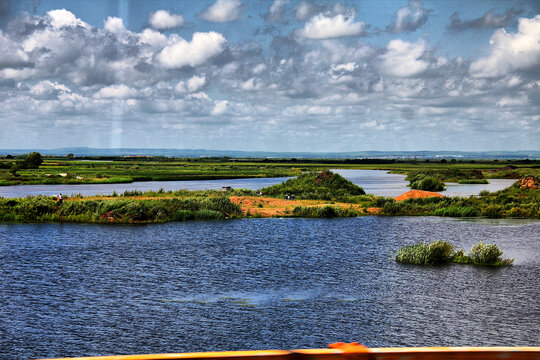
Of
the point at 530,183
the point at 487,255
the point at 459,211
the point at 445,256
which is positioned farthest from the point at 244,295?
the point at 530,183

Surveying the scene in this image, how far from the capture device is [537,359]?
6.06 metres

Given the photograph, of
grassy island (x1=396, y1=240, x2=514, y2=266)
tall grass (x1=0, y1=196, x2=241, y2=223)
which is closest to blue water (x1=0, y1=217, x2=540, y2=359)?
grassy island (x1=396, y1=240, x2=514, y2=266)

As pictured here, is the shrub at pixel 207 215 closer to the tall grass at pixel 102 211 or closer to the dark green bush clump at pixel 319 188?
the tall grass at pixel 102 211

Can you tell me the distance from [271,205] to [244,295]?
42249mm

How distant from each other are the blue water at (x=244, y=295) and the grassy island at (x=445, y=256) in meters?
1.17

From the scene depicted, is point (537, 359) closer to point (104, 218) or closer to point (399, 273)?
point (399, 273)

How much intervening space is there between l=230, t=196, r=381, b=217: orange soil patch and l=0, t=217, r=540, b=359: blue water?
683 inches

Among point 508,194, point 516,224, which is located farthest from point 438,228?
point 508,194

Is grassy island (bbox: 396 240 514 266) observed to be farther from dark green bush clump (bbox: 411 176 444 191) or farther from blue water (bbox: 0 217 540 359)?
dark green bush clump (bbox: 411 176 444 191)

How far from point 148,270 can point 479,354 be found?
80.5 feet

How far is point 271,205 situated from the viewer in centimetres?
6525

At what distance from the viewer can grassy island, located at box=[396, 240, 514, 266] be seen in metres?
30.3

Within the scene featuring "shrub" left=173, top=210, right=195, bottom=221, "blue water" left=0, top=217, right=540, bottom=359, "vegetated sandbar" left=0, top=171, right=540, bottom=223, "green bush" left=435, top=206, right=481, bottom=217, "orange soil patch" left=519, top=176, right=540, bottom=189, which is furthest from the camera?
"orange soil patch" left=519, top=176, right=540, bottom=189

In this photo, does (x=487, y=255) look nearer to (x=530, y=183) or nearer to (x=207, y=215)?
(x=207, y=215)
